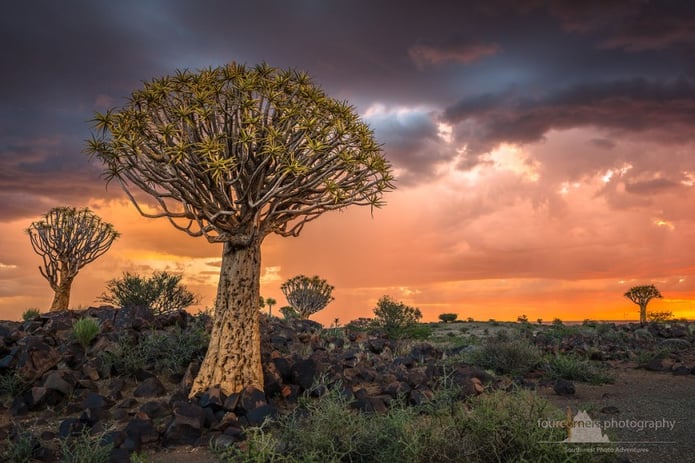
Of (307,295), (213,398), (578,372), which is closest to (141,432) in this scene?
(213,398)

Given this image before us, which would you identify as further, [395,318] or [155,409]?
[395,318]

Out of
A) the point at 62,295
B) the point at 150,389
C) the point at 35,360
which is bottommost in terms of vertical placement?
the point at 150,389

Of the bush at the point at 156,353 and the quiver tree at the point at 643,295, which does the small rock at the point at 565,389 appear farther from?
the quiver tree at the point at 643,295

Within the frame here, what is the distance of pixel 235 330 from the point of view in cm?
920

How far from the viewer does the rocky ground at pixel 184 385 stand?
7895 mm

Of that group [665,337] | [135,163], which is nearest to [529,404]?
[135,163]

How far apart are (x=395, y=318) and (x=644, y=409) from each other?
49.8 feet

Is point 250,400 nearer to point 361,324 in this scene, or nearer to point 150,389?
point 150,389

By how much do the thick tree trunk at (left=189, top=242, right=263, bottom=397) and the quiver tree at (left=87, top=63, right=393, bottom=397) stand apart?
0.7 inches

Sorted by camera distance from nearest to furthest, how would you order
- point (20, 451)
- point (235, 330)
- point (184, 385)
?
point (20, 451), point (235, 330), point (184, 385)

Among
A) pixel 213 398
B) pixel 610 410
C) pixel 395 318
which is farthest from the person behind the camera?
pixel 395 318

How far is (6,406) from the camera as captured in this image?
31.7ft

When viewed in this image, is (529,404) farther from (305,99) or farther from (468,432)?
(305,99)

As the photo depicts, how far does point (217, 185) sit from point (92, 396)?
436cm
